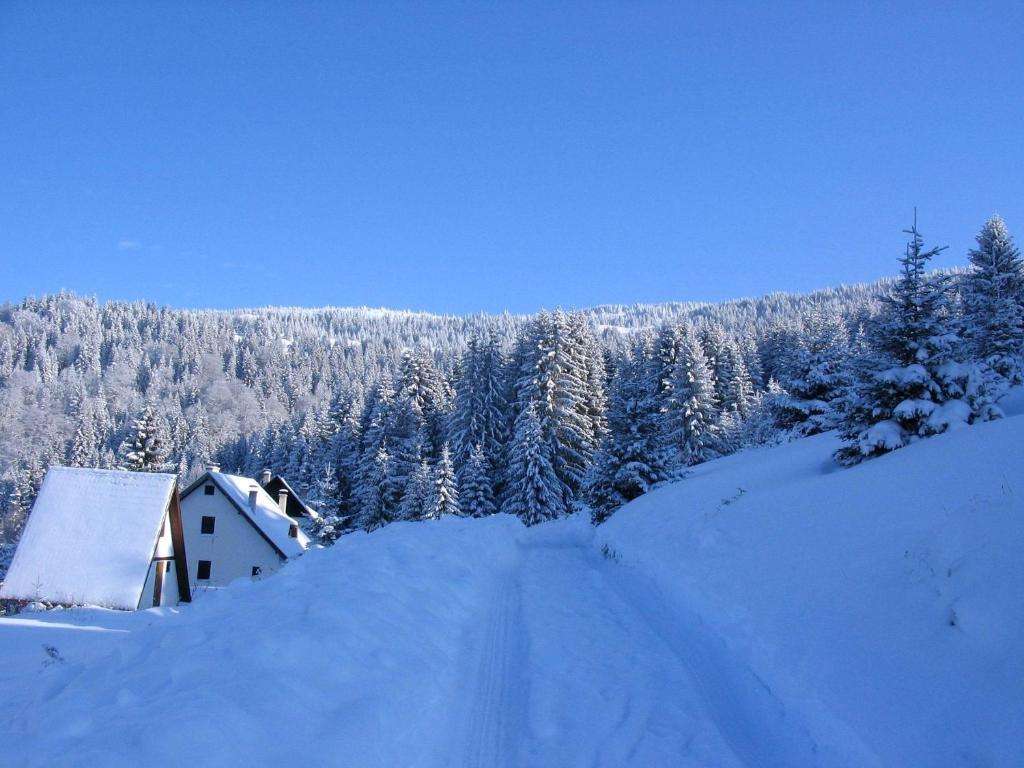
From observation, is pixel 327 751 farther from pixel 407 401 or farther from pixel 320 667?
pixel 407 401

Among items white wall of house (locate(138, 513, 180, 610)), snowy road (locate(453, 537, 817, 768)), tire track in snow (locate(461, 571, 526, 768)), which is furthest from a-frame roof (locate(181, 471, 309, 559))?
snowy road (locate(453, 537, 817, 768))

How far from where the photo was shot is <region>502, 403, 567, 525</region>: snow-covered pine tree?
34.4 metres

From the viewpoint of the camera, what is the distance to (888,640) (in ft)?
19.1

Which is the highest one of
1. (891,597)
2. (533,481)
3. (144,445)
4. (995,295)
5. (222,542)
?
(995,295)

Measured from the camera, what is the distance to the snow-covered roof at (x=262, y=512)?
32469 mm

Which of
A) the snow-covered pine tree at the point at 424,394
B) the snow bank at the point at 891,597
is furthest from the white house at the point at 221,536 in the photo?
the snow bank at the point at 891,597

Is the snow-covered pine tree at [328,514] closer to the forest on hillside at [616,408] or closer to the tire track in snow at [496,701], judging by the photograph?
the forest on hillside at [616,408]

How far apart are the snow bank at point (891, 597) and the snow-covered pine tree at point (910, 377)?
1.50 meters

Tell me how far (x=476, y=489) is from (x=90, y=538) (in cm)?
2093

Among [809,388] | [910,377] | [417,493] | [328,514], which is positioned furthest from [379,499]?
[910,377]

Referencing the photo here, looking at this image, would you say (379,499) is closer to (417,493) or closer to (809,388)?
(417,493)

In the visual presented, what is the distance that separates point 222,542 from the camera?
32.6m

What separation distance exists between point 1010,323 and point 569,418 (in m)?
23.3

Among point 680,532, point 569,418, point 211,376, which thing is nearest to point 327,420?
point 569,418
